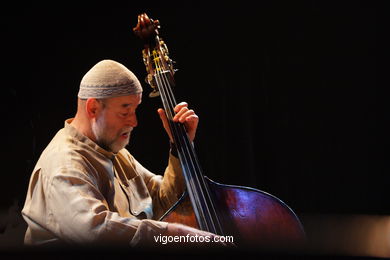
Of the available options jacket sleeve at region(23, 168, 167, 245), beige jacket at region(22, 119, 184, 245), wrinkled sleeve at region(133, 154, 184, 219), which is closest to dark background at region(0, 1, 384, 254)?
wrinkled sleeve at region(133, 154, 184, 219)

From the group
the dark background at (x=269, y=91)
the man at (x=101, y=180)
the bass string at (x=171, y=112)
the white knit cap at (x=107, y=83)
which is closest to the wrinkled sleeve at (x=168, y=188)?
the man at (x=101, y=180)

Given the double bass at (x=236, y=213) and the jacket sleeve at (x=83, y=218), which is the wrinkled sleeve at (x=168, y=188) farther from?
the jacket sleeve at (x=83, y=218)

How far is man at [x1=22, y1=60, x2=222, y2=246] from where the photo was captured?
1.90 meters

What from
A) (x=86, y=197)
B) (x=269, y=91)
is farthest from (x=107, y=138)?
(x=269, y=91)

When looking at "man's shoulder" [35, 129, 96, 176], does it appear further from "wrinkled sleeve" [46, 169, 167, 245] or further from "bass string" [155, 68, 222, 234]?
"bass string" [155, 68, 222, 234]

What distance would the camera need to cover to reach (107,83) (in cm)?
217

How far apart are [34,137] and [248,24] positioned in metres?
1.29

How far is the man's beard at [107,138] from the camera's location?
7.25 feet

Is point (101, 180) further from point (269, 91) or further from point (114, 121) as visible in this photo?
point (269, 91)

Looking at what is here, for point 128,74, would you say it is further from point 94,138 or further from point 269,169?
point 269,169

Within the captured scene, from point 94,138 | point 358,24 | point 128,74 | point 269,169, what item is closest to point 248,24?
point 358,24

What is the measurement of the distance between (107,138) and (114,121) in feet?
0.26

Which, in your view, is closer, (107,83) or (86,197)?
(86,197)

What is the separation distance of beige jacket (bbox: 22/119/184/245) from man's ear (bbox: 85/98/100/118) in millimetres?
94
